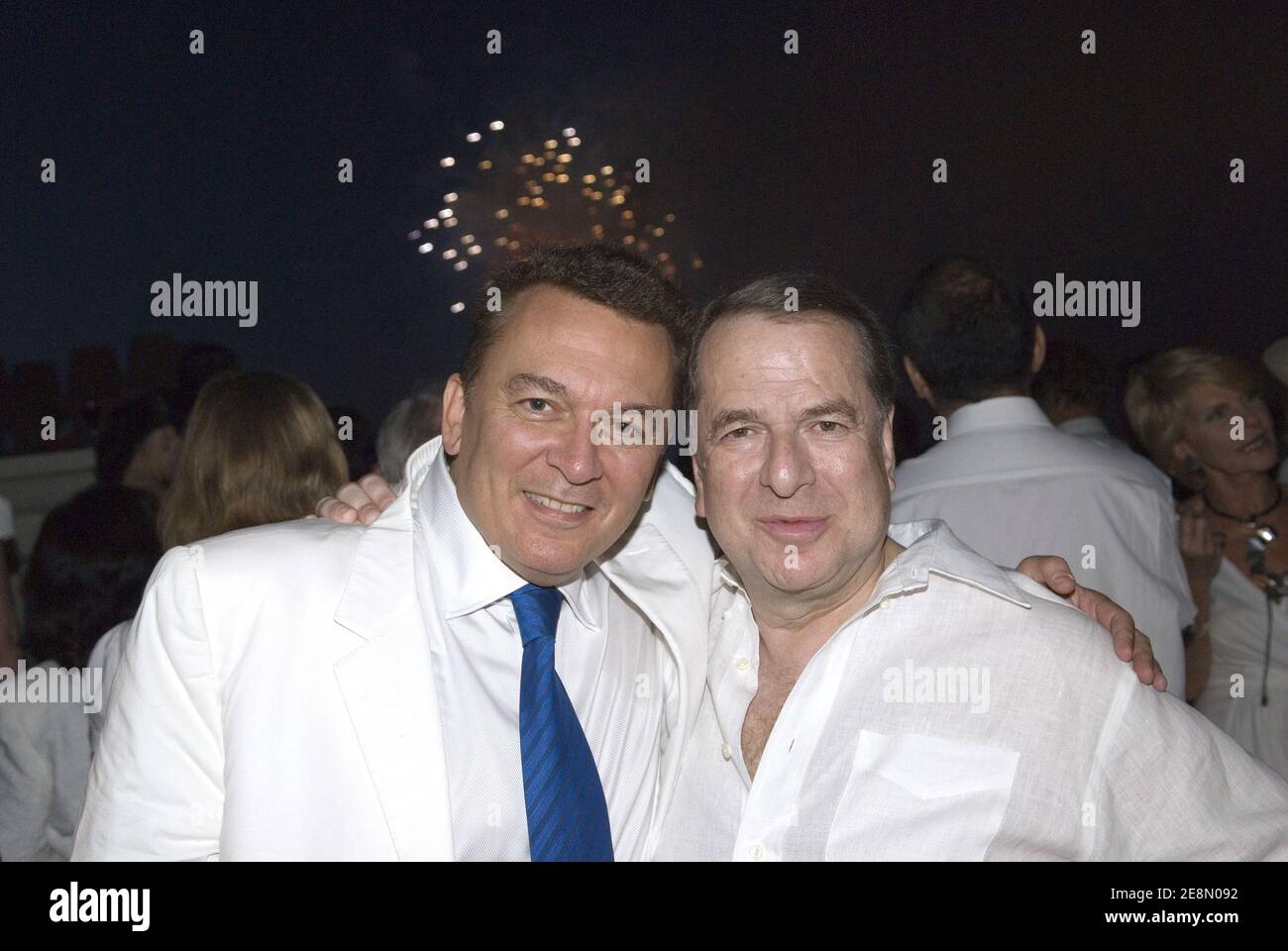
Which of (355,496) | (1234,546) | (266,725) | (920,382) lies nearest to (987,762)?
(266,725)

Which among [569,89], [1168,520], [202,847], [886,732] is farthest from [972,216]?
[202,847]

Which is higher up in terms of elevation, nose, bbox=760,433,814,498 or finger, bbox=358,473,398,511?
nose, bbox=760,433,814,498

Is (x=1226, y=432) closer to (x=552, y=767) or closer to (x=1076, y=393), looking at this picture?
(x=1076, y=393)

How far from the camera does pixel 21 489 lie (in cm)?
568

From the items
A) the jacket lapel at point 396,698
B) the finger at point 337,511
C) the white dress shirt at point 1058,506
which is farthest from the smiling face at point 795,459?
the white dress shirt at point 1058,506

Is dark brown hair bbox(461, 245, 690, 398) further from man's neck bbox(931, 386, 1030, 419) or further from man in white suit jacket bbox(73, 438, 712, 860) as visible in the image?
man's neck bbox(931, 386, 1030, 419)

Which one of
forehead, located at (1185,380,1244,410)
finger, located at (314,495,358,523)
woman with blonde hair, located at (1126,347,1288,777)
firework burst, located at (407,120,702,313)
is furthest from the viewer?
firework burst, located at (407,120,702,313)

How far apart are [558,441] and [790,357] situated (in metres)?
0.39

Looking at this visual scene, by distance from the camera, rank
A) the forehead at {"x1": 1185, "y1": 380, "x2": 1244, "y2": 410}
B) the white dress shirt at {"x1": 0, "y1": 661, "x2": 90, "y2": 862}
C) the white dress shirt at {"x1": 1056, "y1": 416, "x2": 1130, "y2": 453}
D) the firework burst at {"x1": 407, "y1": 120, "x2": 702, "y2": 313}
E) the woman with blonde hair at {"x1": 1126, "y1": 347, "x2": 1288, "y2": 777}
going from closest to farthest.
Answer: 1. the white dress shirt at {"x1": 0, "y1": 661, "x2": 90, "y2": 862}
2. the woman with blonde hair at {"x1": 1126, "y1": 347, "x2": 1288, "y2": 777}
3. the forehead at {"x1": 1185, "y1": 380, "x2": 1244, "y2": 410}
4. the white dress shirt at {"x1": 1056, "y1": 416, "x2": 1130, "y2": 453}
5. the firework burst at {"x1": 407, "y1": 120, "x2": 702, "y2": 313}

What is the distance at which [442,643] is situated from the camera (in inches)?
67.2

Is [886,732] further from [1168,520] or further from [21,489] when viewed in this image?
[21,489]

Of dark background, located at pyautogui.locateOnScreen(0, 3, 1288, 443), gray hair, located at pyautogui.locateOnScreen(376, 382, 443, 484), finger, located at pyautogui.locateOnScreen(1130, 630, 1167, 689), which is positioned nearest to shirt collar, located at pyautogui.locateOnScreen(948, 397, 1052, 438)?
finger, located at pyautogui.locateOnScreen(1130, 630, 1167, 689)

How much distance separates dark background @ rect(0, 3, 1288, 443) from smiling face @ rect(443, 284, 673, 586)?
389 cm

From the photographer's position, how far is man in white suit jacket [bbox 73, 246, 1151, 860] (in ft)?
5.14
